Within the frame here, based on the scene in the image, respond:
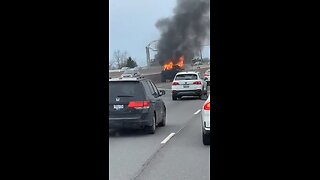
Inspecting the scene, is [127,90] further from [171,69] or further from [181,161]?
[171,69]

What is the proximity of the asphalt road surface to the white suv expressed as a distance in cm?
1031

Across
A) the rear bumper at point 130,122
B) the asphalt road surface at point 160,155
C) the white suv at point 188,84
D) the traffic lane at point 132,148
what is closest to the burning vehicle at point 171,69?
the white suv at point 188,84

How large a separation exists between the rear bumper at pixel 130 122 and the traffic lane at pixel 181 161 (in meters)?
0.78

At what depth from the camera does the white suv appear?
2303 centimetres

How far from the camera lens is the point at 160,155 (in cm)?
820

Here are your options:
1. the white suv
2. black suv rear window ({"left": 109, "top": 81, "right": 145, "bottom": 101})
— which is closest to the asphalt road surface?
black suv rear window ({"left": 109, "top": 81, "right": 145, "bottom": 101})

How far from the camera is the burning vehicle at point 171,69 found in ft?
136

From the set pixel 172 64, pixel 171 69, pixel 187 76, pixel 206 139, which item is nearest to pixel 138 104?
pixel 206 139

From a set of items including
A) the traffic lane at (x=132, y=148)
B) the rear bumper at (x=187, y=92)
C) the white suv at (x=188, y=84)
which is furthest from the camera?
the rear bumper at (x=187, y=92)

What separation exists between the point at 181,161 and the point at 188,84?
624 inches

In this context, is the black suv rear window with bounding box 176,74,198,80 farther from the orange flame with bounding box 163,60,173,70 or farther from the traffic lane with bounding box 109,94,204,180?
the orange flame with bounding box 163,60,173,70

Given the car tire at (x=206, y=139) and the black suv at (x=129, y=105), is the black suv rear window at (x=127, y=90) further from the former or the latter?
the car tire at (x=206, y=139)
